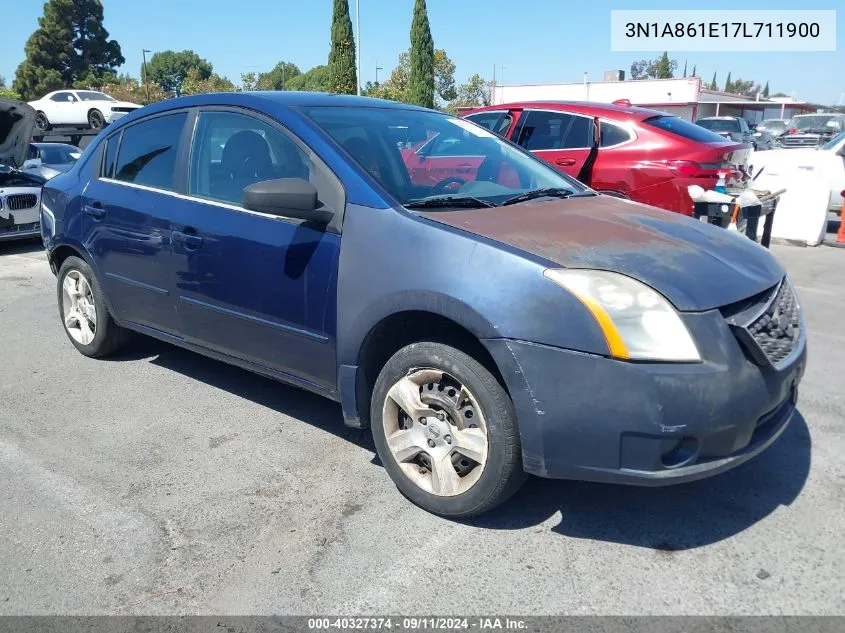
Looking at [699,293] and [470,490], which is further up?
[699,293]

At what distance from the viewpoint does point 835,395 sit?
14.2 ft

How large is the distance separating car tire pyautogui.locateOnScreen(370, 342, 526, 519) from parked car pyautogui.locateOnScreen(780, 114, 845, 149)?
63.1 feet

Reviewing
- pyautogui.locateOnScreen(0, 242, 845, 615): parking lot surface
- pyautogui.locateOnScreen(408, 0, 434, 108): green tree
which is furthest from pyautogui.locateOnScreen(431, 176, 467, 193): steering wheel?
pyautogui.locateOnScreen(408, 0, 434, 108): green tree

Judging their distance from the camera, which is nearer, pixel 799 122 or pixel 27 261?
pixel 27 261

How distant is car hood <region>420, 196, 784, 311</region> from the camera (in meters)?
Result: 2.65

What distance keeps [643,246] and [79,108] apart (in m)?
27.8

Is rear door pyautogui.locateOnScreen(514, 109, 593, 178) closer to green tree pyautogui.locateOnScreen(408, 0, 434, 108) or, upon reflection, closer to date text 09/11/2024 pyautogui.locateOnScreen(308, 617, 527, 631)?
date text 09/11/2024 pyautogui.locateOnScreen(308, 617, 527, 631)

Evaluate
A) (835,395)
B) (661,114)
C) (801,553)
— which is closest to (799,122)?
(661,114)

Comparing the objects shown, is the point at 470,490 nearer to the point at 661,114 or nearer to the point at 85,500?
the point at 85,500

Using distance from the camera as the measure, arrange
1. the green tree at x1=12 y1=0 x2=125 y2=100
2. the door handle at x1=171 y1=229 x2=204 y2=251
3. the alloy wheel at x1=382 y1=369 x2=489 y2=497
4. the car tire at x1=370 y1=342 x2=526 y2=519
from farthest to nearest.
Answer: the green tree at x1=12 y1=0 x2=125 y2=100, the door handle at x1=171 y1=229 x2=204 y2=251, the alloy wheel at x1=382 y1=369 x2=489 y2=497, the car tire at x1=370 y1=342 x2=526 y2=519

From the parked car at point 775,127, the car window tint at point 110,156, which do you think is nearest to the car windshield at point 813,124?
the parked car at point 775,127

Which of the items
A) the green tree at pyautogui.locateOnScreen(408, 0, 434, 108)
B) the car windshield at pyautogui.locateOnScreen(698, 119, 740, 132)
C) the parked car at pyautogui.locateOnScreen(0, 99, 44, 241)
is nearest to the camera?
the parked car at pyautogui.locateOnScreen(0, 99, 44, 241)

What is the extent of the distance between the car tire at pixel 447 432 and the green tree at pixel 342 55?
32435 millimetres

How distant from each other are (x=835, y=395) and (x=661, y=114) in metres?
4.36
